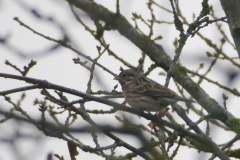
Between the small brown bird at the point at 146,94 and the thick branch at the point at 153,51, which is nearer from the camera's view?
the thick branch at the point at 153,51

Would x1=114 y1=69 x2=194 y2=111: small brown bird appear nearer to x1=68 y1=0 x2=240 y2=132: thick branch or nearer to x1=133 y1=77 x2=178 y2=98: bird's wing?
x1=133 y1=77 x2=178 y2=98: bird's wing

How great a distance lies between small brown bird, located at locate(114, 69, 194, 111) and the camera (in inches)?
226

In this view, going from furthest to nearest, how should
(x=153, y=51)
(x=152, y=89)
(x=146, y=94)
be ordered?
1. (x=152, y=89)
2. (x=146, y=94)
3. (x=153, y=51)

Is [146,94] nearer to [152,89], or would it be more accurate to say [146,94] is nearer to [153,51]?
[152,89]

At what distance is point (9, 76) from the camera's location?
3133mm

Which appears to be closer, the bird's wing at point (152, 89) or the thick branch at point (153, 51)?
the thick branch at point (153, 51)

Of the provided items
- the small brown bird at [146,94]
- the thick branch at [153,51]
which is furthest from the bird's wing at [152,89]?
the thick branch at [153,51]

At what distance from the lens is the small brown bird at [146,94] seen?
18.9 feet

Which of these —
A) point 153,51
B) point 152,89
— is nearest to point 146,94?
point 152,89

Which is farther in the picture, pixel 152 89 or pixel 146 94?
pixel 152 89

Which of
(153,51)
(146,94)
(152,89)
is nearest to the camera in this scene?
(153,51)

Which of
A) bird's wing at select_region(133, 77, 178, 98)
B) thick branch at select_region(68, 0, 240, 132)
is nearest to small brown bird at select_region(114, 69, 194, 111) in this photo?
bird's wing at select_region(133, 77, 178, 98)

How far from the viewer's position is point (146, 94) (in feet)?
20.5

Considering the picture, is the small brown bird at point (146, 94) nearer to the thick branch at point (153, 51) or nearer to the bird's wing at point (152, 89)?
the bird's wing at point (152, 89)
